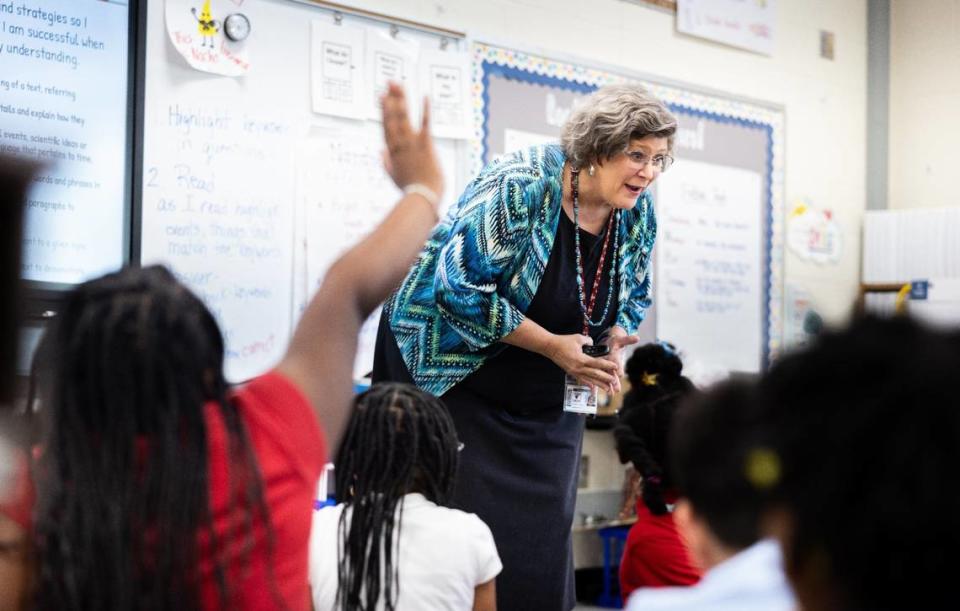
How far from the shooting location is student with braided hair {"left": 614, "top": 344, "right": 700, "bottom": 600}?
7.90ft

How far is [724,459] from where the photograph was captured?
0.82 meters

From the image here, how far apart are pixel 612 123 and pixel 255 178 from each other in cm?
146

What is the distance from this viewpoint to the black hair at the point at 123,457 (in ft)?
3.19

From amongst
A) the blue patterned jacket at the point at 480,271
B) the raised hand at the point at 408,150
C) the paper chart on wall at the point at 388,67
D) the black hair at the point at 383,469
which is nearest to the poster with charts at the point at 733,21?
the paper chart on wall at the point at 388,67

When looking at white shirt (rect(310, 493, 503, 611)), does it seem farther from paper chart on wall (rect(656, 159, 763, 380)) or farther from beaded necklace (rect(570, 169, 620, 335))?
A: paper chart on wall (rect(656, 159, 763, 380))

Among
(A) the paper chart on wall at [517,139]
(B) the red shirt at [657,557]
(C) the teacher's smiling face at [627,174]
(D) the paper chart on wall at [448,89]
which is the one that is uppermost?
(D) the paper chart on wall at [448,89]

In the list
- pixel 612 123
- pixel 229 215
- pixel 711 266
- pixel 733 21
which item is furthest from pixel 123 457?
pixel 733 21

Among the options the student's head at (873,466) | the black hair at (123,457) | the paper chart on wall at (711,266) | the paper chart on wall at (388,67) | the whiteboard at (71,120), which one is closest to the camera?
the student's head at (873,466)

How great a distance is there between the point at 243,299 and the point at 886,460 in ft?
10.0

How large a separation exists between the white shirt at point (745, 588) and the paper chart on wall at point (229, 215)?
2.71 meters

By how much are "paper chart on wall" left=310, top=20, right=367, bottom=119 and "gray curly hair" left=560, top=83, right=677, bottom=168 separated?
1358 mm

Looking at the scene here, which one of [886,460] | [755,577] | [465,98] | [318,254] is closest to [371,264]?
[755,577]

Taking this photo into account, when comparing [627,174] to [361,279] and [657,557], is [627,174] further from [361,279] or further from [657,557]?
[361,279]

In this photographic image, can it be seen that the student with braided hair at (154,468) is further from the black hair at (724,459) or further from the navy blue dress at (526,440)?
the navy blue dress at (526,440)
